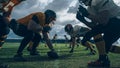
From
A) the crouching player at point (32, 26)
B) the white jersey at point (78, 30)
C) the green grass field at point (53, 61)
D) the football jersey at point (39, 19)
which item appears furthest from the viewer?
the white jersey at point (78, 30)

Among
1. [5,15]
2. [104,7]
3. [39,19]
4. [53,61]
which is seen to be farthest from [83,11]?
[5,15]

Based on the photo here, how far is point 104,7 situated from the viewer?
28.9 feet

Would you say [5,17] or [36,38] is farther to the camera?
[36,38]

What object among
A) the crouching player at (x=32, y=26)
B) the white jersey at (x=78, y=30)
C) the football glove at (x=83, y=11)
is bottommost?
the white jersey at (x=78, y=30)

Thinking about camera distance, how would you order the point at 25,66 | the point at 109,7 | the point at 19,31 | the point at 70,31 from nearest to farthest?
the point at 25,66, the point at 109,7, the point at 19,31, the point at 70,31

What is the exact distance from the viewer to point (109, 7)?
29.1 ft

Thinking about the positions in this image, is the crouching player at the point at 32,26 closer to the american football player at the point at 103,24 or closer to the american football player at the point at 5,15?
the american football player at the point at 5,15

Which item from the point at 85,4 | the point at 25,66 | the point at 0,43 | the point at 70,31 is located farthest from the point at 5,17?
the point at 70,31

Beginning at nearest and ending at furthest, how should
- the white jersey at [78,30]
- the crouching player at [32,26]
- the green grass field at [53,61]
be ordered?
the green grass field at [53,61] < the crouching player at [32,26] < the white jersey at [78,30]

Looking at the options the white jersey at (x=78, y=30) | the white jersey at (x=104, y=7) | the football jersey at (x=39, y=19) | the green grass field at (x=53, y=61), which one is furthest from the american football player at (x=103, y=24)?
the white jersey at (x=78, y=30)

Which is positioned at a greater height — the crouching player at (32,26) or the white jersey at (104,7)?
the white jersey at (104,7)

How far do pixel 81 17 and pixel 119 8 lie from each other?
1113 millimetres

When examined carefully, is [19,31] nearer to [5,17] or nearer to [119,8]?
[5,17]

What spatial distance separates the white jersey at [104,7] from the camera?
8.79 m
